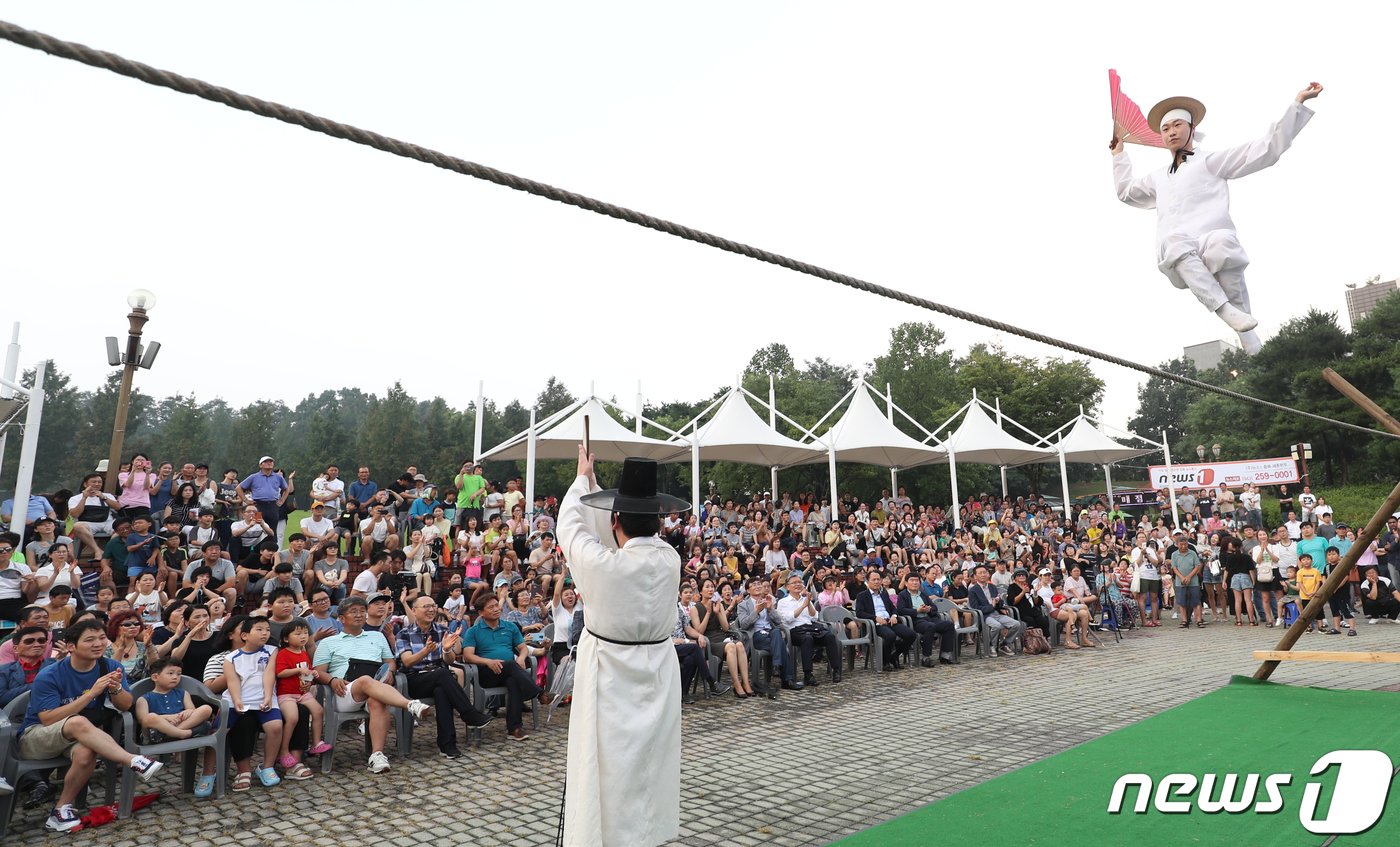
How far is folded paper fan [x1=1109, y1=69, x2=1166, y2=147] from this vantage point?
4.34m

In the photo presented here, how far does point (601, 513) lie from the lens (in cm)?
335

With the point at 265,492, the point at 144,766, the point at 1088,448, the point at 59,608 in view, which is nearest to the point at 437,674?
the point at 144,766

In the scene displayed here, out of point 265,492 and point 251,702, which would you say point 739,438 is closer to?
point 265,492

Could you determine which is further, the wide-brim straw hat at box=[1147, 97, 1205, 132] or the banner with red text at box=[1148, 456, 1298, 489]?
the banner with red text at box=[1148, 456, 1298, 489]

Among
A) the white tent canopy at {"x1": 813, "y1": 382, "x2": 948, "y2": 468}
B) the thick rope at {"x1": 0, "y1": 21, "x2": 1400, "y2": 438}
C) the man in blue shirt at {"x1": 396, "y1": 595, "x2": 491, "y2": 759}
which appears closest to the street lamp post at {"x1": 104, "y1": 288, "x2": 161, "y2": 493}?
the man in blue shirt at {"x1": 396, "y1": 595, "x2": 491, "y2": 759}

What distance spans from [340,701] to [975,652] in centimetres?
818

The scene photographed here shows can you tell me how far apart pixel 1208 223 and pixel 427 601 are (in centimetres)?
581

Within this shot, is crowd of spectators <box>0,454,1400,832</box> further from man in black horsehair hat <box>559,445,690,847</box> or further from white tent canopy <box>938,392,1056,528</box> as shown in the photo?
white tent canopy <box>938,392,1056,528</box>

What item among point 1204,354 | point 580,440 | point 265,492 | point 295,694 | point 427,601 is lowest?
point 295,694

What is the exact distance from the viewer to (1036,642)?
1048 centimetres

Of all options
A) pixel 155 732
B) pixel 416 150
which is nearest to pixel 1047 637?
pixel 155 732

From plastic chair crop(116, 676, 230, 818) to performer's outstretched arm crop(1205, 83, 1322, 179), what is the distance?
6432 mm

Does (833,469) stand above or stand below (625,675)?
above

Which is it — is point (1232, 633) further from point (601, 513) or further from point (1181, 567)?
point (601, 513)
